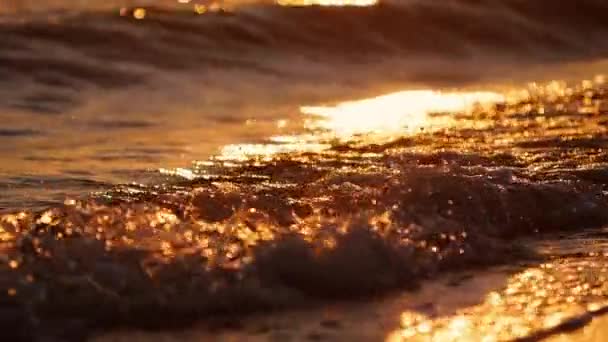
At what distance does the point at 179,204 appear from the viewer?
3.93 m

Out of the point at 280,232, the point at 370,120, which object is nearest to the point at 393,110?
the point at 370,120

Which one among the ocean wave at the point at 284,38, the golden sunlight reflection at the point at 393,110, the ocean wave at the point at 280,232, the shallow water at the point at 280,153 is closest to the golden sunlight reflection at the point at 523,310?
the shallow water at the point at 280,153

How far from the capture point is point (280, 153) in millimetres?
5648

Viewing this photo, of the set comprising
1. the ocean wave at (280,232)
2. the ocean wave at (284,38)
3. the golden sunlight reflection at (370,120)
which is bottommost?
the ocean wave at (280,232)

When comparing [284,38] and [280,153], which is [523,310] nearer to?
[280,153]

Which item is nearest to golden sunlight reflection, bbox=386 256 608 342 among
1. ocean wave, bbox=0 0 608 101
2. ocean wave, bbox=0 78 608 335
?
ocean wave, bbox=0 78 608 335

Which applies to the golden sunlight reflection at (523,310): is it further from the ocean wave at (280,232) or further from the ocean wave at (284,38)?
the ocean wave at (284,38)

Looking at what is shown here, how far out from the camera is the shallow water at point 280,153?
3164mm

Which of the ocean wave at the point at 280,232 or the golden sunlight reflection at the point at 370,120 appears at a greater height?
the golden sunlight reflection at the point at 370,120

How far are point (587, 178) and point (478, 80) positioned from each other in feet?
15.1

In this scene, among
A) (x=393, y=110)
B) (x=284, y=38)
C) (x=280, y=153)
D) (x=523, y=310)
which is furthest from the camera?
(x=284, y=38)

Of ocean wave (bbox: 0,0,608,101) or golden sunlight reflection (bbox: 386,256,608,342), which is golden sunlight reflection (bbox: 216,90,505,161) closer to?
ocean wave (bbox: 0,0,608,101)

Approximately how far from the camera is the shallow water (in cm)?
316

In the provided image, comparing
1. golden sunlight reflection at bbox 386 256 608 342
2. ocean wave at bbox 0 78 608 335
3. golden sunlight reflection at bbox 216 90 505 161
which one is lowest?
golden sunlight reflection at bbox 386 256 608 342
